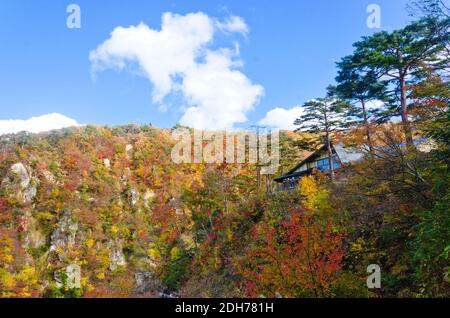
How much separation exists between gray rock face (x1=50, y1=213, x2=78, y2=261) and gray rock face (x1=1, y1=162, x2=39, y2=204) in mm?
5956

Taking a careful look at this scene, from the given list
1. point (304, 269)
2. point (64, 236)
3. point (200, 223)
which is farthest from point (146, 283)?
point (304, 269)

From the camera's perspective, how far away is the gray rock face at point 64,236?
130 feet

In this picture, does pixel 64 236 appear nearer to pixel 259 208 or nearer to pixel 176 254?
pixel 176 254

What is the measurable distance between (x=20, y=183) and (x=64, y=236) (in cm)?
997

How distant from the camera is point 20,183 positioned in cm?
4369

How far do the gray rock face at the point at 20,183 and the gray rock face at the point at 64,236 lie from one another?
5.96m

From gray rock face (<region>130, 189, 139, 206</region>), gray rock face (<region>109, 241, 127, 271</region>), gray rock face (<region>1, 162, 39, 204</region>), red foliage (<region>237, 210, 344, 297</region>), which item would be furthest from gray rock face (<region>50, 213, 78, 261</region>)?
red foliage (<region>237, 210, 344, 297</region>)

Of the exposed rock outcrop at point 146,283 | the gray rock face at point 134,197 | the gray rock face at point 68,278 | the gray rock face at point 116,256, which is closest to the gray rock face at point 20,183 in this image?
the gray rock face at point 68,278

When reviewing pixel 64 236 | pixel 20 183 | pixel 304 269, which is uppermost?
pixel 20 183

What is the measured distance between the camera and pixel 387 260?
13.6 meters

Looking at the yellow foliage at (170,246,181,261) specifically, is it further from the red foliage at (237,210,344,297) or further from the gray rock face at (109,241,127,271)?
the red foliage at (237,210,344,297)

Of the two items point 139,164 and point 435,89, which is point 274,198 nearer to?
point 435,89

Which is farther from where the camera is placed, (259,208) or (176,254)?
(176,254)

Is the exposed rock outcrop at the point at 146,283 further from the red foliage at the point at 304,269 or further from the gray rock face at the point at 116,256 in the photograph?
the red foliage at the point at 304,269
